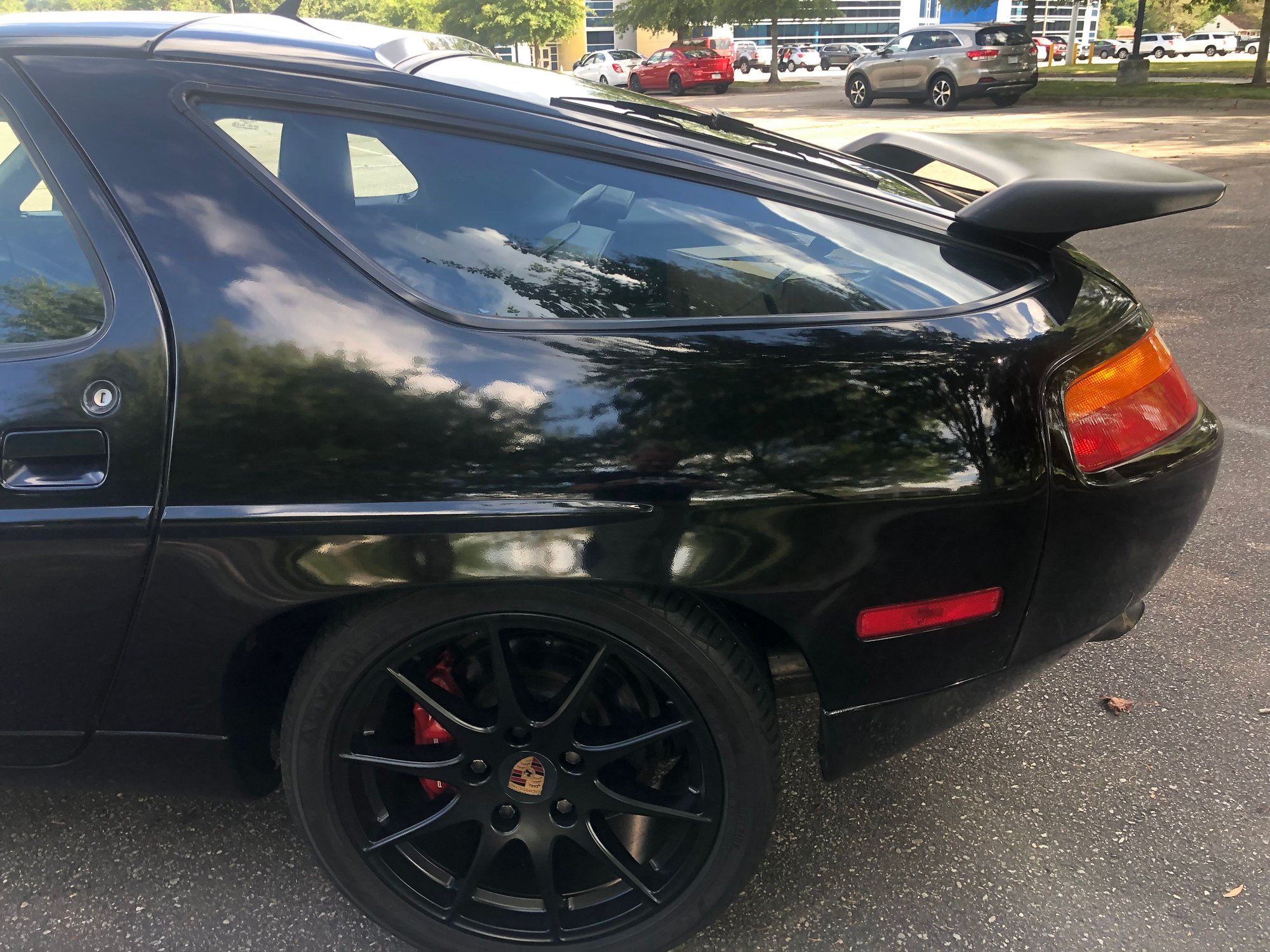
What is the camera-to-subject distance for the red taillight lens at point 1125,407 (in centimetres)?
172

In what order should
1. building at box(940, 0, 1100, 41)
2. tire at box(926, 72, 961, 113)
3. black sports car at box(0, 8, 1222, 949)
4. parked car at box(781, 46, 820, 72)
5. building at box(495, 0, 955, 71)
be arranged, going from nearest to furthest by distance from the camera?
black sports car at box(0, 8, 1222, 949), tire at box(926, 72, 961, 113), parked car at box(781, 46, 820, 72), building at box(495, 0, 955, 71), building at box(940, 0, 1100, 41)

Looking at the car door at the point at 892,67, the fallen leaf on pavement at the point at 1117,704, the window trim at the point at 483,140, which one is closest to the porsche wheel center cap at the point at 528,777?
the window trim at the point at 483,140

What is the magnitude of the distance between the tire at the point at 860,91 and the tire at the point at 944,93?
188 cm

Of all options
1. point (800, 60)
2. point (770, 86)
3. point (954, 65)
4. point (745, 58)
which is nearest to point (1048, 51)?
point (745, 58)

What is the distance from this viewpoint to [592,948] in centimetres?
178

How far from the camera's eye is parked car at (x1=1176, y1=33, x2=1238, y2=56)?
63.5 metres

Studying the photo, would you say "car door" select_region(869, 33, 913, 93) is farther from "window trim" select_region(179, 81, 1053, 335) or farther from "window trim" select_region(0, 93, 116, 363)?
"window trim" select_region(0, 93, 116, 363)

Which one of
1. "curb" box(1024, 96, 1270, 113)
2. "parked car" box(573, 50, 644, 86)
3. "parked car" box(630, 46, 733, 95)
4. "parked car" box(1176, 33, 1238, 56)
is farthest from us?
"parked car" box(1176, 33, 1238, 56)

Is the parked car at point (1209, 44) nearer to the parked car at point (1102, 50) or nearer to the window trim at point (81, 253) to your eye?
the parked car at point (1102, 50)

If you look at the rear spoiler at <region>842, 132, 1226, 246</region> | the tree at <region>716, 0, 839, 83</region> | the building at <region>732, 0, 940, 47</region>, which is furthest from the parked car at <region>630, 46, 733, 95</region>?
the building at <region>732, 0, 940, 47</region>

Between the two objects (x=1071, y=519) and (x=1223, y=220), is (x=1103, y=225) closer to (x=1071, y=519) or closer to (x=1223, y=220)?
(x=1071, y=519)

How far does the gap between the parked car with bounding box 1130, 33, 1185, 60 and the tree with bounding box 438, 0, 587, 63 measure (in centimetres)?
3013

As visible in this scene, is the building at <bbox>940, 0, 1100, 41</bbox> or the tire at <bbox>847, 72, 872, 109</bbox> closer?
the tire at <bbox>847, 72, 872, 109</bbox>

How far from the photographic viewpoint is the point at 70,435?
159 cm
